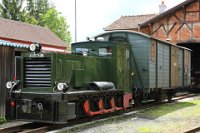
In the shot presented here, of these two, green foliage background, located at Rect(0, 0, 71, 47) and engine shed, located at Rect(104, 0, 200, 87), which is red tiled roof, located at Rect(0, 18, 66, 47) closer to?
engine shed, located at Rect(104, 0, 200, 87)

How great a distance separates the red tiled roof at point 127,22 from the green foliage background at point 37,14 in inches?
908

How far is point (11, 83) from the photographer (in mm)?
12289

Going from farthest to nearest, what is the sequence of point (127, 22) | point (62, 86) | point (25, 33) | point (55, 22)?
point (55, 22) < point (127, 22) < point (25, 33) < point (62, 86)

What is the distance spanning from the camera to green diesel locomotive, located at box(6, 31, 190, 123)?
38.0 ft

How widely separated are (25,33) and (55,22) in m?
48.1

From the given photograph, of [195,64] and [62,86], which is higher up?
[195,64]

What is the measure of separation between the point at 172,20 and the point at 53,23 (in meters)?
44.9

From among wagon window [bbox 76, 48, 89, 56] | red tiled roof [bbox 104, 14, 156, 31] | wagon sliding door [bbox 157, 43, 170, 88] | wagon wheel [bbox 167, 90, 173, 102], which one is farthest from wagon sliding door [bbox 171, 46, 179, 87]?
red tiled roof [bbox 104, 14, 156, 31]

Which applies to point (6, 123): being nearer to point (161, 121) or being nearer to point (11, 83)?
point (11, 83)

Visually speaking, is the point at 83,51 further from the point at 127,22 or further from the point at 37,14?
the point at 37,14

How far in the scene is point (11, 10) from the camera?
62719mm

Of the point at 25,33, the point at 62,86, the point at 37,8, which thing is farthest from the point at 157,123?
the point at 37,8

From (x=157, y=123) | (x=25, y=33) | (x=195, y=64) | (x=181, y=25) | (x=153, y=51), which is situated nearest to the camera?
(x=157, y=123)

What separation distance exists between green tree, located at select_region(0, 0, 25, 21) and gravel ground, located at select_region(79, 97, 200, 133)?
163 feet
